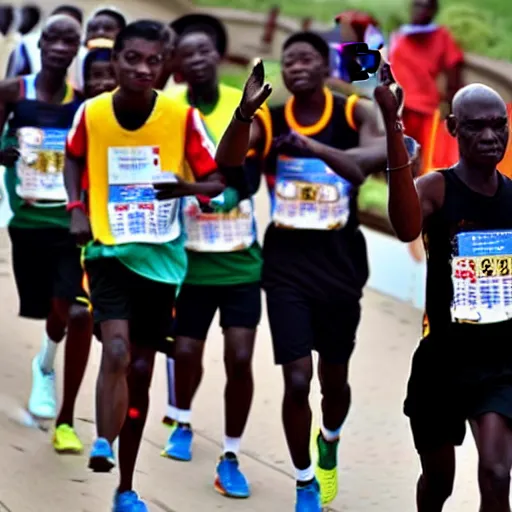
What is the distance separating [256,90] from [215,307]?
6.56 ft

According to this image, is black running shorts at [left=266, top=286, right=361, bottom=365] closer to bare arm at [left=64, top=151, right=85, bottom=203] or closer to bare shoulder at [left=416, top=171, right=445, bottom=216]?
bare arm at [left=64, top=151, right=85, bottom=203]

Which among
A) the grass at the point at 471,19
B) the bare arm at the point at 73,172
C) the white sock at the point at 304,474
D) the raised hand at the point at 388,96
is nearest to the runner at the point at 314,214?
the white sock at the point at 304,474

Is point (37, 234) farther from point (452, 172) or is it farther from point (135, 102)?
point (452, 172)

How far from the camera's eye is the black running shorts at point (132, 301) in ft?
20.4

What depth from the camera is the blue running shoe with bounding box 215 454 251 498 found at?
696cm

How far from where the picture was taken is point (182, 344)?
24.0 feet

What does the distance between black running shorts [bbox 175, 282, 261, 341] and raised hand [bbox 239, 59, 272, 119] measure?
5.57 feet

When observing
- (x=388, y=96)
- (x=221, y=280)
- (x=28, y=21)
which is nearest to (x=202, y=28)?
(x=221, y=280)

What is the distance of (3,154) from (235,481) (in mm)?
1852

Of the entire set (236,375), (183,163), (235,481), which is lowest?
(235,481)

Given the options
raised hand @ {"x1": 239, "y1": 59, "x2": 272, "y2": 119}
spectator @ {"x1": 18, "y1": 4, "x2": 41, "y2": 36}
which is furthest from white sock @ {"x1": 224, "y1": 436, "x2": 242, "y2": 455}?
spectator @ {"x1": 18, "y1": 4, "x2": 41, "y2": 36}

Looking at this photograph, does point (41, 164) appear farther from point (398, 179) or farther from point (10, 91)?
point (398, 179)

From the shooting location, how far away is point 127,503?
608cm

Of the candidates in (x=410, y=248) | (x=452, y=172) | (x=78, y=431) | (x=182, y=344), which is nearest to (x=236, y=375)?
(x=182, y=344)
